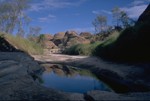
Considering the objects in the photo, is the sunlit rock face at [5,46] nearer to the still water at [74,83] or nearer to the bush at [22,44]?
the bush at [22,44]

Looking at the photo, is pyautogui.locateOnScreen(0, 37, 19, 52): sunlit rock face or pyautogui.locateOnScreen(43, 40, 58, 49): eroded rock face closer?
pyautogui.locateOnScreen(0, 37, 19, 52): sunlit rock face

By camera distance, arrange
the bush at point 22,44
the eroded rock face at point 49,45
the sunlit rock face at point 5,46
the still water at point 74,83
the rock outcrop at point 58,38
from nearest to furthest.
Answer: the still water at point 74,83 → the sunlit rock face at point 5,46 → the bush at point 22,44 → the eroded rock face at point 49,45 → the rock outcrop at point 58,38

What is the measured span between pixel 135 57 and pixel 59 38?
7384cm

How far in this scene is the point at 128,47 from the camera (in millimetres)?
16688

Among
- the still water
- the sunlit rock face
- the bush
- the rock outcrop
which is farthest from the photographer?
the rock outcrop

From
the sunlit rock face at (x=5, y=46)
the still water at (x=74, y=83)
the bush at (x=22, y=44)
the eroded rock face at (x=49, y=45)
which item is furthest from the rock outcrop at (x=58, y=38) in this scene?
the still water at (x=74, y=83)

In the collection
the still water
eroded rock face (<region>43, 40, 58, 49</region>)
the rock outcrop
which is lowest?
the still water

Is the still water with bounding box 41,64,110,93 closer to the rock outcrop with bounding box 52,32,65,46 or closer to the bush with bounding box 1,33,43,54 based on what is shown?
the bush with bounding box 1,33,43,54

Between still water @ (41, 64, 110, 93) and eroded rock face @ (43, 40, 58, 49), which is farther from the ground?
eroded rock face @ (43, 40, 58, 49)

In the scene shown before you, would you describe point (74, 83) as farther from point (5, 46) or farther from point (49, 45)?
point (49, 45)

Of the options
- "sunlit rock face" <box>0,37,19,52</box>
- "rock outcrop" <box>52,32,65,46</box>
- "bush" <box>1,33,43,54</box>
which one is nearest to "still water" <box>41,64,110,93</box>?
"sunlit rock face" <box>0,37,19,52</box>

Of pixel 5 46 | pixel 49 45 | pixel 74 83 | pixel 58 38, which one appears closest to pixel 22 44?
pixel 5 46

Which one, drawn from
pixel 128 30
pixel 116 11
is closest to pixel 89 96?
pixel 128 30

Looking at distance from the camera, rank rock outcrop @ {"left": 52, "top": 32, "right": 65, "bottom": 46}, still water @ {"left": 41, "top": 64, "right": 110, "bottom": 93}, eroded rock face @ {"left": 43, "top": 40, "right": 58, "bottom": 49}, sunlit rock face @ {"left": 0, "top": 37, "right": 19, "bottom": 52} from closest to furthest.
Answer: still water @ {"left": 41, "top": 64, "right": 110, "bottom": 93} → sunlit rock face @ {"left": 0, "top": 37, "right": 19, "bottom": 52} → eroded rock face @ {"left": 43, "top": 40, "right": 58, "bottom": 49} → rock outcrop @ {"left": 52, "top": 32, "right": 65, "bottom": 46}
